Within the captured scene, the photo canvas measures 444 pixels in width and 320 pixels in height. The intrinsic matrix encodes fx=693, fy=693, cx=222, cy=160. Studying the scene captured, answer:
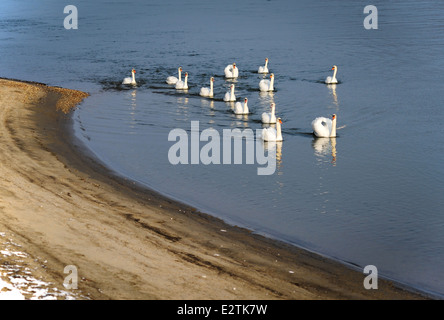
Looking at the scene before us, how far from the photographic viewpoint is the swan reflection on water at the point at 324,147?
2292 cm

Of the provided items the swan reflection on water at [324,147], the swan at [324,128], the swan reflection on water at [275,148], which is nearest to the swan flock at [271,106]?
the swan at [324,128]

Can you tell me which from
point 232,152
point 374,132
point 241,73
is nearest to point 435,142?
point 374,132

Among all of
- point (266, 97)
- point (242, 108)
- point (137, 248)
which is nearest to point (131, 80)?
point (266, 97)

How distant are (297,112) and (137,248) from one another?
57.5 feet

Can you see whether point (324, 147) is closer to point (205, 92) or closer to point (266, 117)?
point (266, 117)

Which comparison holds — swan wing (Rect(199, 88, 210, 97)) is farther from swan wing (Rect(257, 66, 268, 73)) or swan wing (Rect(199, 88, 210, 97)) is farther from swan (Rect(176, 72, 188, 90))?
swan wing (Rect(257, 66, 268, 73))

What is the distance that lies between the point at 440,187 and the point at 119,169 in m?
9.26

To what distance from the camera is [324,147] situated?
23.9 m

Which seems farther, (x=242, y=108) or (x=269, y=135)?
(x=242, y=108)

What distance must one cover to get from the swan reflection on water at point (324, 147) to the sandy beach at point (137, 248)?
23.5 feet

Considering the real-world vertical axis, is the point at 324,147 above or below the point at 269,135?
below

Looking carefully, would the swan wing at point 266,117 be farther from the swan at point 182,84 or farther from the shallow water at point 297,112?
the swan at point 182,84

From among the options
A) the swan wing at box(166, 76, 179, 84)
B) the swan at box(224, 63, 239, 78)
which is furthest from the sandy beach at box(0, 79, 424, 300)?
the swan at box(224, 63, 239, 78)
